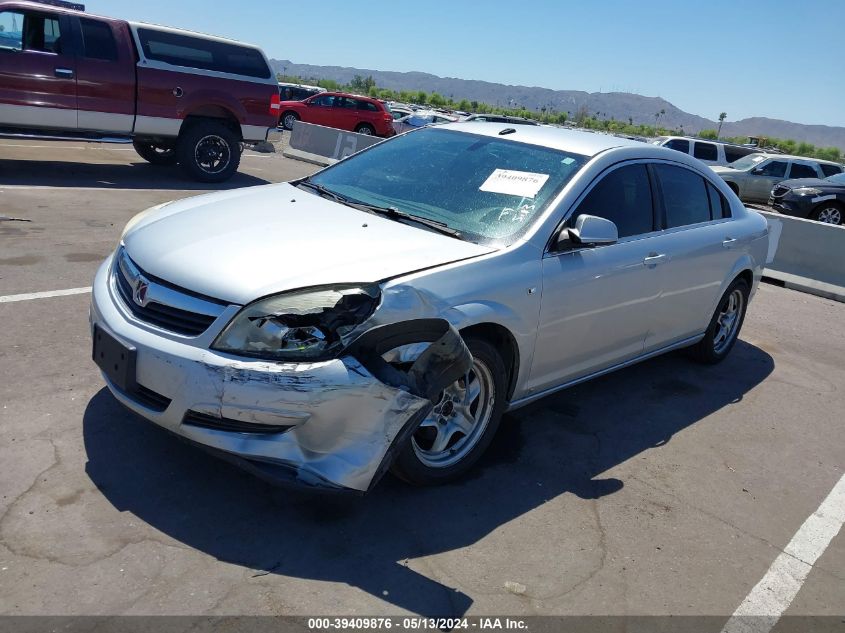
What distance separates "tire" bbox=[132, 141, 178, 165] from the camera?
517 inches

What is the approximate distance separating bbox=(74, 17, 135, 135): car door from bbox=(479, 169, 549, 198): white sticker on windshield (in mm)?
8420

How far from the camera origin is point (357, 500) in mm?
3594

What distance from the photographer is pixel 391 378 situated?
10.5ft

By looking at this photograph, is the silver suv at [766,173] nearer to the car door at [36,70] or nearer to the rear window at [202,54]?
the rear window at [202,54]

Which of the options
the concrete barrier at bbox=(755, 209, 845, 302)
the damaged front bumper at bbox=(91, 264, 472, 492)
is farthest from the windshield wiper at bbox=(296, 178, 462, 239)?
the concrete barrier at bbox=(755, 209, 845, 302)

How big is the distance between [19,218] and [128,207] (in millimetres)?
1603

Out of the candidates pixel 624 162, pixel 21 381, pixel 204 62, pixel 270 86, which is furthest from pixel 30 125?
pixel 624 162

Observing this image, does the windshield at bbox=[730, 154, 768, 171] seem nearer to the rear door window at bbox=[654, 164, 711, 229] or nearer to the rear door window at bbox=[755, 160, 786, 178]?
the rear door window at bbox=[755, 160, 786, 178]

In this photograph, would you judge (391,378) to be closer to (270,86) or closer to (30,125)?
(30,125)

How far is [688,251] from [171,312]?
347 cm

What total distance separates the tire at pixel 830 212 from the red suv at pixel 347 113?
13837 mm

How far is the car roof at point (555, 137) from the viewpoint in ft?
15.5

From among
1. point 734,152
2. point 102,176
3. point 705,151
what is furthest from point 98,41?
point 734,152

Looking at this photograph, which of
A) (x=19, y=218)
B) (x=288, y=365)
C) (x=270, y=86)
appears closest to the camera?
(x=288, y=365)
